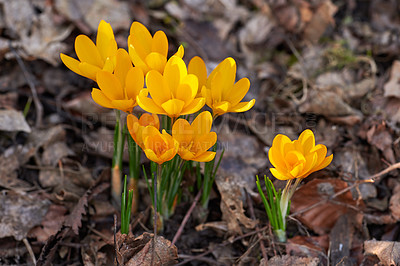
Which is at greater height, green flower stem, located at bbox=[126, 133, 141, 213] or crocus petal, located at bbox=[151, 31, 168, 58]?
crocus petal, located at bbox=[151, 31, 168, 58]

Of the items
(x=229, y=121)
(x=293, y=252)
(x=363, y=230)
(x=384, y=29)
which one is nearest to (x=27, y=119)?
(x=229, y=121)

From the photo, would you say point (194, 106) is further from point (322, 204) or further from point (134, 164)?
point (322, 204)

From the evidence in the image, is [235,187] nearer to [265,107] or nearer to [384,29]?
[265,107]

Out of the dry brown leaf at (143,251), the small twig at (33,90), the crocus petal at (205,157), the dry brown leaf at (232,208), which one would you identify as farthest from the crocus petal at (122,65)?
the small twig at (33,90)

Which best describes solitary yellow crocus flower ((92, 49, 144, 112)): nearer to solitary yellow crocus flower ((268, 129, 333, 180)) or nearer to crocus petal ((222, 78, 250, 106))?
crocus petal ((222, 78, 250, 106))

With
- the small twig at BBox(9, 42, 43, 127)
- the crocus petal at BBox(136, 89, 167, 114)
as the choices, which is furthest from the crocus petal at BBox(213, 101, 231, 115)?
the small twig at BBox(9, 42, 43, 127)
